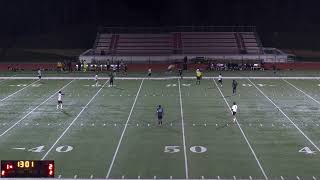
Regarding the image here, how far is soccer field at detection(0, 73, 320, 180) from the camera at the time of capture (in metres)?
20.0

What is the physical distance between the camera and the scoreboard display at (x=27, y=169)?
561 inches

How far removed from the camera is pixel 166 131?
25938mm

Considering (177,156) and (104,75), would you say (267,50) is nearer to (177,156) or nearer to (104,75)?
(104,75)

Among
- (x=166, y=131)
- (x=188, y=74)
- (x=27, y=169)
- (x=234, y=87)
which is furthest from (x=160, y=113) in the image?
(x=188, y=74)

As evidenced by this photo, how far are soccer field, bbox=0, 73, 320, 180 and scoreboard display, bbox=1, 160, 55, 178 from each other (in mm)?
4544

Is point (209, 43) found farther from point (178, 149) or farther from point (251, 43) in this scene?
point (178, 149)

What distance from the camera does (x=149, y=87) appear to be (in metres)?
40.6

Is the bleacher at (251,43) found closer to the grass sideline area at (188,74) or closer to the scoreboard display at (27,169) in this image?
the grass sideline area at (188,74)

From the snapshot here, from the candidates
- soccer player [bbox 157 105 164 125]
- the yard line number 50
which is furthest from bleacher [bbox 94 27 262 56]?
the yard line number 50

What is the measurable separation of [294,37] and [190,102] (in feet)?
115

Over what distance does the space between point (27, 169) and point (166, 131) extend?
39.9 ft

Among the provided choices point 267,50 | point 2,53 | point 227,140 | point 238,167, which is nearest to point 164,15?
point 267,50

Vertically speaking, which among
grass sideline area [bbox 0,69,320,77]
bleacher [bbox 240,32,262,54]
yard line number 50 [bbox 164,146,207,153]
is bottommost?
yard line number 50 [bbox 164,146,207,153]

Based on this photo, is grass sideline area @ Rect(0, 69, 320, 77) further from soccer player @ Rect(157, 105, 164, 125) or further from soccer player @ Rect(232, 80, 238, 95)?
soccer player @ Rect(157, 105, 164, 125)
